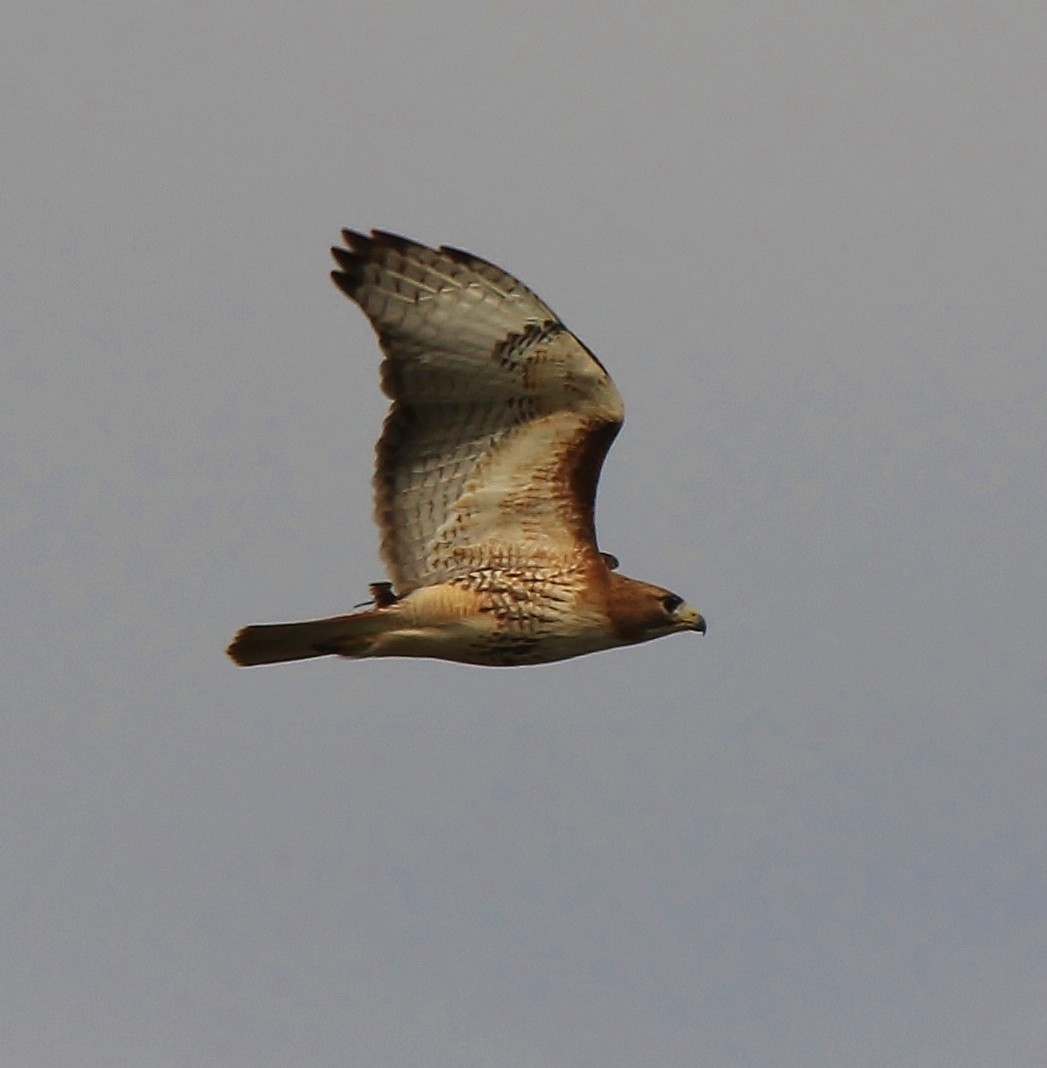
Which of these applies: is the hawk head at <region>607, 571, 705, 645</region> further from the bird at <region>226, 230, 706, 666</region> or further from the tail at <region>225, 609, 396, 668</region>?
the tail at <region>225, 609, 396, 668</region>

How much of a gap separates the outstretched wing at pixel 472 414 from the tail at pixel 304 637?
1.22ft

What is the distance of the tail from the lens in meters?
25.3

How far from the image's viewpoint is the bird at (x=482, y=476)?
25328 millimetres

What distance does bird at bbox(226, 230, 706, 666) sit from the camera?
25328mm

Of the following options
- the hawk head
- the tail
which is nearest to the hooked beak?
the hawk head

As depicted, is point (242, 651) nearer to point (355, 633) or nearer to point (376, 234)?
point (355, 633)

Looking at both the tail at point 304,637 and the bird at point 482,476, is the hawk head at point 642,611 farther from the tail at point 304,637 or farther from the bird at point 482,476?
the tail at point 304,637

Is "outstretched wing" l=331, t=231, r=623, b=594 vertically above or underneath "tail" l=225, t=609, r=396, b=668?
above

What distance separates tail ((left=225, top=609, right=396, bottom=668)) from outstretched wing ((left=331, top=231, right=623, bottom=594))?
37 centimetres

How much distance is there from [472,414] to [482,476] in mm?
314

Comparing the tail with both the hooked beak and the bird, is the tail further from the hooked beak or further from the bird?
the hooked beak

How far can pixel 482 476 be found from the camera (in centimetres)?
2564

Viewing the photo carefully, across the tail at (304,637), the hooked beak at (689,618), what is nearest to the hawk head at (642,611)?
the hooked beak at (689,618)

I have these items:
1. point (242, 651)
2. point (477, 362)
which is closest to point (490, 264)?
point (477, 362)
